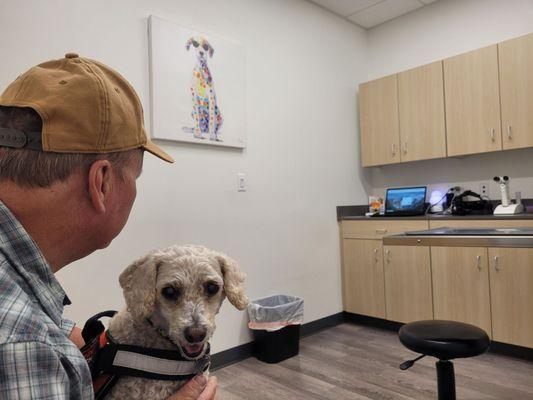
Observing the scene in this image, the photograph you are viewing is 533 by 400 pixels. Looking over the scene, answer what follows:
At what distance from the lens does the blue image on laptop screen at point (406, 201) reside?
11.6ft

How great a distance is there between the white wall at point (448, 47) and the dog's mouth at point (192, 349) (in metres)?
3.17

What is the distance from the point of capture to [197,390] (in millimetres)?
947

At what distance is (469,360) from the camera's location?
A: 2691mm

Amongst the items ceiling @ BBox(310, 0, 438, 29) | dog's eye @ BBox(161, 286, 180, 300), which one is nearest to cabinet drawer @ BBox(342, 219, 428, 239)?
ceiling @ BBox(310, 0, 438, 29)

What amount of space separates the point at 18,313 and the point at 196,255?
0.77 m

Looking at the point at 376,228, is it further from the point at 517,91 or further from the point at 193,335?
the point at 193,335

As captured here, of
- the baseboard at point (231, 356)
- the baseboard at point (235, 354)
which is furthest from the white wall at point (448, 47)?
the baseboard at point (231, 356)

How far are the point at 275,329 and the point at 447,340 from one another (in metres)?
1.45

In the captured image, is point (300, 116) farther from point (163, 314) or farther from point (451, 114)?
point (163, 314)

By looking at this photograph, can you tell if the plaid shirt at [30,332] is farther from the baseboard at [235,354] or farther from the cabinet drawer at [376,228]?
the cabinet drawer at [376,228]

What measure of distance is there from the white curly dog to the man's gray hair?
59cm

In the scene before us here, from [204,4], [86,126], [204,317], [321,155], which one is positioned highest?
[204,4]

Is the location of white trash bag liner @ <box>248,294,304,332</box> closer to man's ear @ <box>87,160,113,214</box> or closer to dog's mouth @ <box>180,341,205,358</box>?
dog's mouth @ <box>180,341,205,358</box>

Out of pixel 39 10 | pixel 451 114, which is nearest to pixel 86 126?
pixel 39 10
